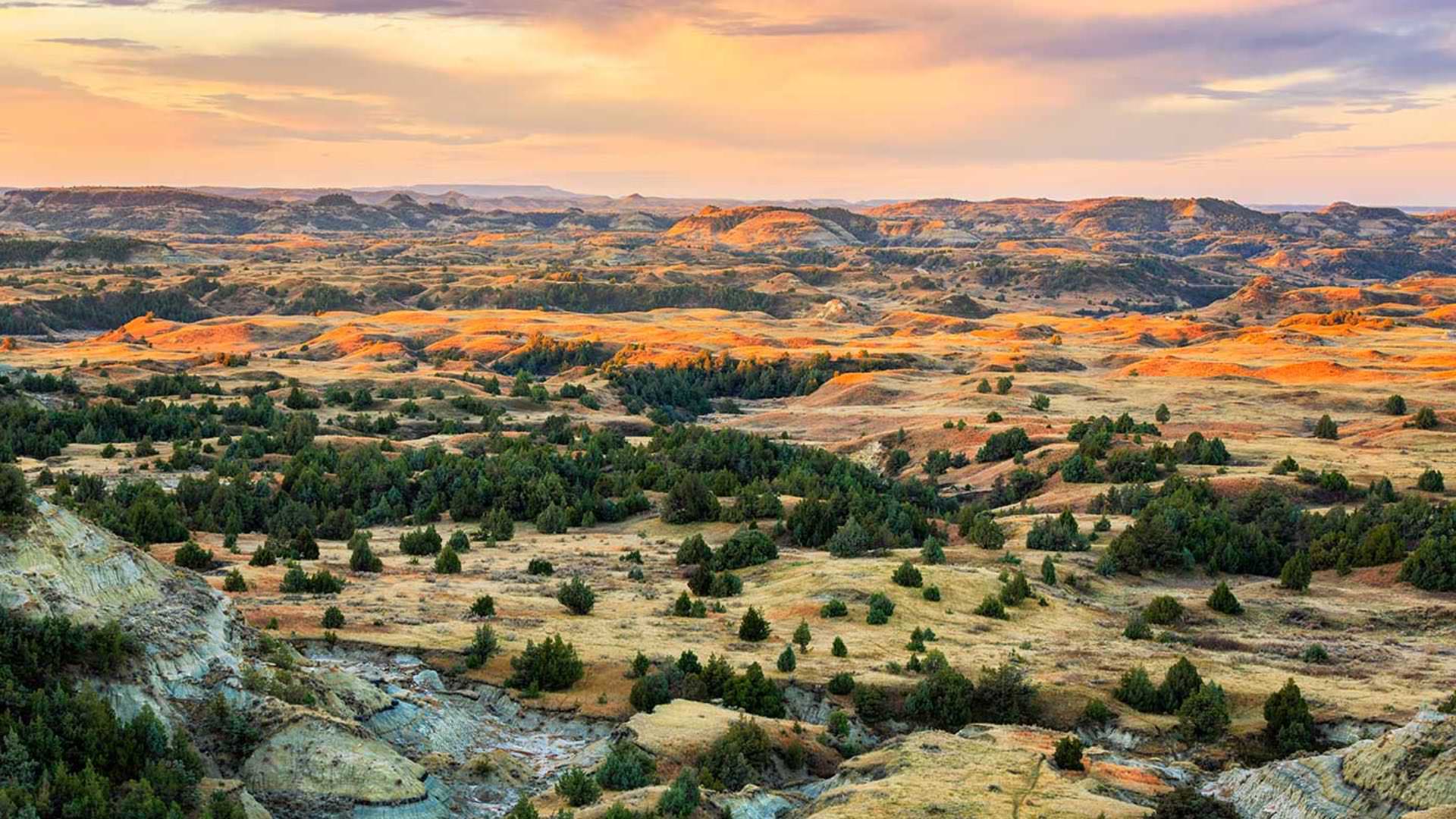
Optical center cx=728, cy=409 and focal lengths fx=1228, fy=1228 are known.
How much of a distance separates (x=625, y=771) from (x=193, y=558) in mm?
21056

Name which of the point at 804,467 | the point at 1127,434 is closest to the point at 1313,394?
the point at 1127,434

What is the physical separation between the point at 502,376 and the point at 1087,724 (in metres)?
94.8

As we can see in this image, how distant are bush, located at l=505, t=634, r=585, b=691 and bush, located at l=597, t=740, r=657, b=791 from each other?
522cm

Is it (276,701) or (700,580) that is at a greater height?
(276,701)

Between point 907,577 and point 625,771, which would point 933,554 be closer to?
point 907,577

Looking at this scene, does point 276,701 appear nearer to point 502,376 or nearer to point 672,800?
point 672,800

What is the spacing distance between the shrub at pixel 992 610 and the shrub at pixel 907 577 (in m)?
2.30

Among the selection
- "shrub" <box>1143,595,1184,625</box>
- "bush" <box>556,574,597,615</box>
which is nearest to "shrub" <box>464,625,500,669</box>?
"bush" <box>556,574,597,615</box>

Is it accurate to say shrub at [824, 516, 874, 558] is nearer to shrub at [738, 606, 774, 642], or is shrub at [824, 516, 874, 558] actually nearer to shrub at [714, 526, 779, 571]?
shrub at [714, 526, 779, 571]

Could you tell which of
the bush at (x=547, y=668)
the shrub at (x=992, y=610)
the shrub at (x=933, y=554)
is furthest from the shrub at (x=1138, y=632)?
the bush at (x=547, y=668)

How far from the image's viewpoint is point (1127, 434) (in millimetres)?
74625

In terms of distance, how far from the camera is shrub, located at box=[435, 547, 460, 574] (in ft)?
135

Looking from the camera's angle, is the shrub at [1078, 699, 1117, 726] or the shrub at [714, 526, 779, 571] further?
the shrub at [714, 526, 779, 571]

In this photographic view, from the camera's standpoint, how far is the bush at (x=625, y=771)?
885 inches
